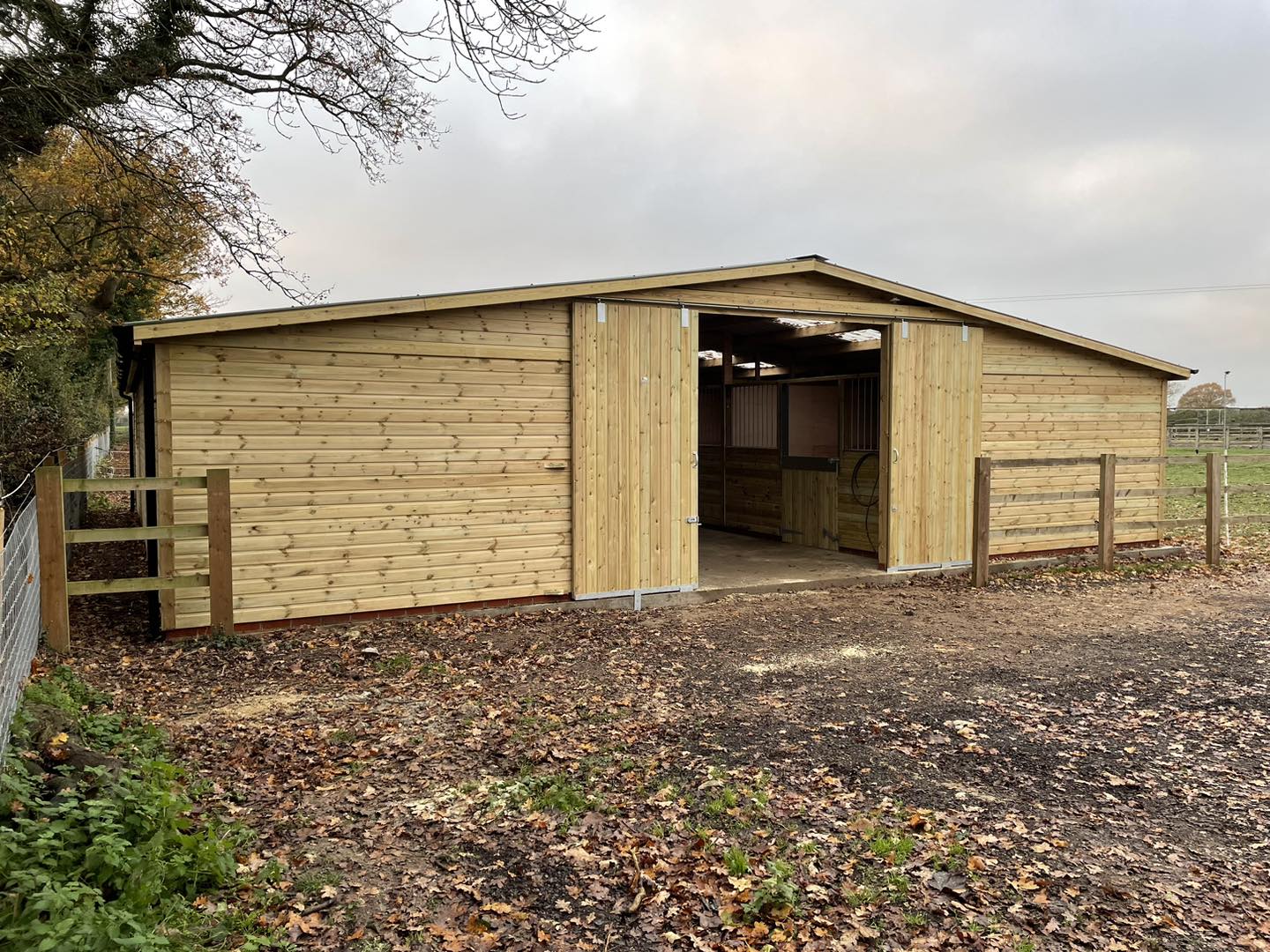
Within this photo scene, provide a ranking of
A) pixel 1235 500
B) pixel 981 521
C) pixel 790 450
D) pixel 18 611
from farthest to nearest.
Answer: pixel 1235 500 → pixel 790 450 → pixel 981 521 → pixel 18 611

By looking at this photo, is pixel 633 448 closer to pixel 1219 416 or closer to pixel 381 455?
pixel 381 455

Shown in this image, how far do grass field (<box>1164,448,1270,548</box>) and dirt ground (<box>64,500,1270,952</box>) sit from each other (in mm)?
5898

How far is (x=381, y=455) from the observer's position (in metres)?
6.92

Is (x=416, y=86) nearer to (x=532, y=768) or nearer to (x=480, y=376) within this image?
(x=480, y=376)

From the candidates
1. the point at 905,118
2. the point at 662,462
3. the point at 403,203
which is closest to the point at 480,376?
the point at 662,462

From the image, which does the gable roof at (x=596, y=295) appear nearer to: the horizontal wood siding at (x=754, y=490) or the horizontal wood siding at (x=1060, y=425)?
the horizontal wood siding at (x=1060, y=425)

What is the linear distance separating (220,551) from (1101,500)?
29.1ft

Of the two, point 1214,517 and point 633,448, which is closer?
point 633,448

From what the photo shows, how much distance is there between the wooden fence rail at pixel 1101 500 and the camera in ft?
28.9

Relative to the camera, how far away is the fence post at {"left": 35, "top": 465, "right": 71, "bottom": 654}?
18.6 ft

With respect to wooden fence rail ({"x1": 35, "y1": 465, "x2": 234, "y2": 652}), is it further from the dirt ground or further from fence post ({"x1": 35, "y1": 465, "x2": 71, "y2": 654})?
the dirt ground

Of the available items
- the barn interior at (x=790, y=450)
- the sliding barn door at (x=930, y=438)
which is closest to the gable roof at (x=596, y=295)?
the sliding barn door at (x=930, y=438)

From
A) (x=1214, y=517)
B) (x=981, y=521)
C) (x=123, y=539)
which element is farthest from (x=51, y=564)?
(x=1214, y=517)

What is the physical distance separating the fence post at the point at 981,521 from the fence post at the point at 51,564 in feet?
26.1
